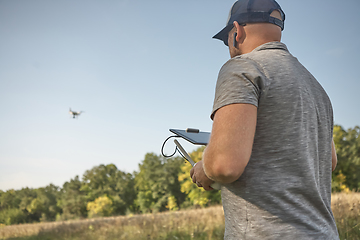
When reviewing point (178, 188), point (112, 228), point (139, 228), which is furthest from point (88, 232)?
point (178, 188)

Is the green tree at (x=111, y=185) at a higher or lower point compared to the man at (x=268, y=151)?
lower

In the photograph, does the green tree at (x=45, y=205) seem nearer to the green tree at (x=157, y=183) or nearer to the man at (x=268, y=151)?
the green tree at (x=157, y=183)

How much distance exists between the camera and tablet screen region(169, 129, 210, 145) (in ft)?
4.48

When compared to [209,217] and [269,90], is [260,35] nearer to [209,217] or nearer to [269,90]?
[269,90]

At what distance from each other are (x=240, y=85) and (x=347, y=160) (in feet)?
136

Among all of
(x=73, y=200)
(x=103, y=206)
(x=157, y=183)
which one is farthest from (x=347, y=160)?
(x=73, y=200)

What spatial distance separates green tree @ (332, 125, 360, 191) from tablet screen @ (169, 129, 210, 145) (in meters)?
38.3

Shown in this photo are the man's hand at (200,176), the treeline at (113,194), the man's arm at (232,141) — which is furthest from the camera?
the treeline at (113,194)

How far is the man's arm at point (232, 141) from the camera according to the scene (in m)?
0.98

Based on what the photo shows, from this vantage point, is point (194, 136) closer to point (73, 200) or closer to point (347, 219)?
point (347, 219)

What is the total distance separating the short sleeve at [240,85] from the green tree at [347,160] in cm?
3863

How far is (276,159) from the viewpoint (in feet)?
3.45

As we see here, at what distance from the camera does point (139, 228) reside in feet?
22.2

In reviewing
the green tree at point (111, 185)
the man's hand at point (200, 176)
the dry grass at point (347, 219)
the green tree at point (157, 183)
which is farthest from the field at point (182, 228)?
the green tree at point (111, 185)
